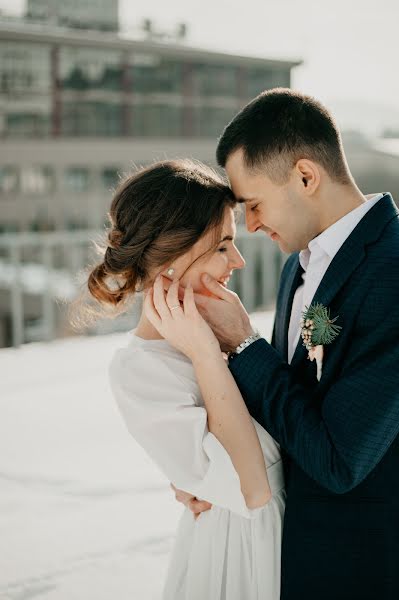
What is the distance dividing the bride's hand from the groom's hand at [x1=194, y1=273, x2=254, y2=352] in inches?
1.4

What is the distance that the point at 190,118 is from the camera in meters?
58.2

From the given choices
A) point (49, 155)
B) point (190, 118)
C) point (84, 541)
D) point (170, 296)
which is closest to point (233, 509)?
point (170, 296)

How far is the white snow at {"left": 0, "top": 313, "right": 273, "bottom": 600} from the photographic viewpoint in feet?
7.94

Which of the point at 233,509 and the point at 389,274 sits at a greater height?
the point at 389,274

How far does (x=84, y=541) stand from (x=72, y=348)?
2.95 metres

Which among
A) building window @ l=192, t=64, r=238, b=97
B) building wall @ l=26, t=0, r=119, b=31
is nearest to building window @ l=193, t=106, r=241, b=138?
building window @ l=192, t=64, r=238, b=97

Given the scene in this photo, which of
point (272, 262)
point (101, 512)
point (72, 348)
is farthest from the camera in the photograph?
point (272, 262)

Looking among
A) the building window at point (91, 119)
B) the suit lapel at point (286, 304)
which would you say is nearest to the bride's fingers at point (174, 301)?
the suit lapel at point (286, 304)

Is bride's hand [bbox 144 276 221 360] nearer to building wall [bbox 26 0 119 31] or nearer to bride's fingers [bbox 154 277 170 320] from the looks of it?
bride's fingers [bbox 154 277 170 320]

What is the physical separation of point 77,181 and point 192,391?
5640 centimetres

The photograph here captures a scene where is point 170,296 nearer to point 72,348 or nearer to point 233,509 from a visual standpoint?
point 233,509

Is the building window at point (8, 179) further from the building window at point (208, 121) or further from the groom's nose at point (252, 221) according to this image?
the groom's nose at point (252, 221)

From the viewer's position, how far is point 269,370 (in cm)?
138

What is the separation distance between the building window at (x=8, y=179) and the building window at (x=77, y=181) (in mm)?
3970
